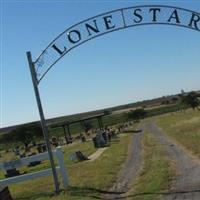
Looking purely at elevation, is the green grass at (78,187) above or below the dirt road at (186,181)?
above

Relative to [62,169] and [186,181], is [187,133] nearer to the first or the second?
[62,169]

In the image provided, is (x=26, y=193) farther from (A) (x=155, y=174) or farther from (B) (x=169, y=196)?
(B) (x=169, y=196)

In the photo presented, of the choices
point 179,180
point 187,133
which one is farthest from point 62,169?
point 187,133

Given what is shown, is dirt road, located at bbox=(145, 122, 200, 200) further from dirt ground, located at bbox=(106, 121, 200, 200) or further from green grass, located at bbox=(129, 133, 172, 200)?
green grass, located at bbox=(129, 133, 172, 200)

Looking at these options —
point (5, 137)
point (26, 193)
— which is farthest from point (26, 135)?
point (26, 193)

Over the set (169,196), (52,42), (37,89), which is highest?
(52,42)

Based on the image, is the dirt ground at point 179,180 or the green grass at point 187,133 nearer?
the dirt ground at point 179,180

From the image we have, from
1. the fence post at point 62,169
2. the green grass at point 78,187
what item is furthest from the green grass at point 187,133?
the fence post at point 62,169

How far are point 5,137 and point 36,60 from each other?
284 feet

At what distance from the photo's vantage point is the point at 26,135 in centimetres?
8956

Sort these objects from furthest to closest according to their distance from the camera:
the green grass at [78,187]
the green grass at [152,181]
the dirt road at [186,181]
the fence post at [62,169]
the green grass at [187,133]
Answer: the green grass at [187,133]
the fence post at [62,169]
the green grass at [78,187]
the green grass at [152,181]
the dirt road at [186,181]

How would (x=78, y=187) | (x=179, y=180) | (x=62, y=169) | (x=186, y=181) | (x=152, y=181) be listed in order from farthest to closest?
1. (x=62, y=169)
2. (x=78, y=187)
3. (x=152, y=181)
4. (x=179, y=180)
5. (x=186, y=181)

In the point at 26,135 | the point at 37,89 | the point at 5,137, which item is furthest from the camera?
the point at 5,137

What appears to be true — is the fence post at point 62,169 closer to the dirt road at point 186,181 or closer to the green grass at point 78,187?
the green grass at point 78,187
